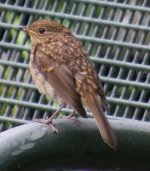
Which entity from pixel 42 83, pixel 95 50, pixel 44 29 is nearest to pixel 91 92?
pixel 42 83

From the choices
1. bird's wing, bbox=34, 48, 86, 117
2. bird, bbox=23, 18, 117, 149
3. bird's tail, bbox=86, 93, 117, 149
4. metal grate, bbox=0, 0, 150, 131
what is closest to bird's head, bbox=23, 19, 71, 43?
bird, bbox=23, 18, 117, 149

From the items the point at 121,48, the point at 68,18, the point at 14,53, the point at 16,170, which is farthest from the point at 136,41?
the point at 16,170

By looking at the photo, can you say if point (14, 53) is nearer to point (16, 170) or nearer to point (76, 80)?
point (76, 80)

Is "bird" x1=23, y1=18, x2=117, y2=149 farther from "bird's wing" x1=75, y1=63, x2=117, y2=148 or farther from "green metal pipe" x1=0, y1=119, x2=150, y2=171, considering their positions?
"green metal pipe" x1=0, y1=119, x2=150, y2=171

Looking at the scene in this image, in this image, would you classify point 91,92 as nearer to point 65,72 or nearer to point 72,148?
point 65,72

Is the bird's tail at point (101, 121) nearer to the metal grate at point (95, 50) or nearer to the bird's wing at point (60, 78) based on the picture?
the bird's wing at point (60, 78)

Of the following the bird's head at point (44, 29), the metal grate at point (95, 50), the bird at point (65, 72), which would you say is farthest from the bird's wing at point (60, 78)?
the metal grate at point (95, 50)
